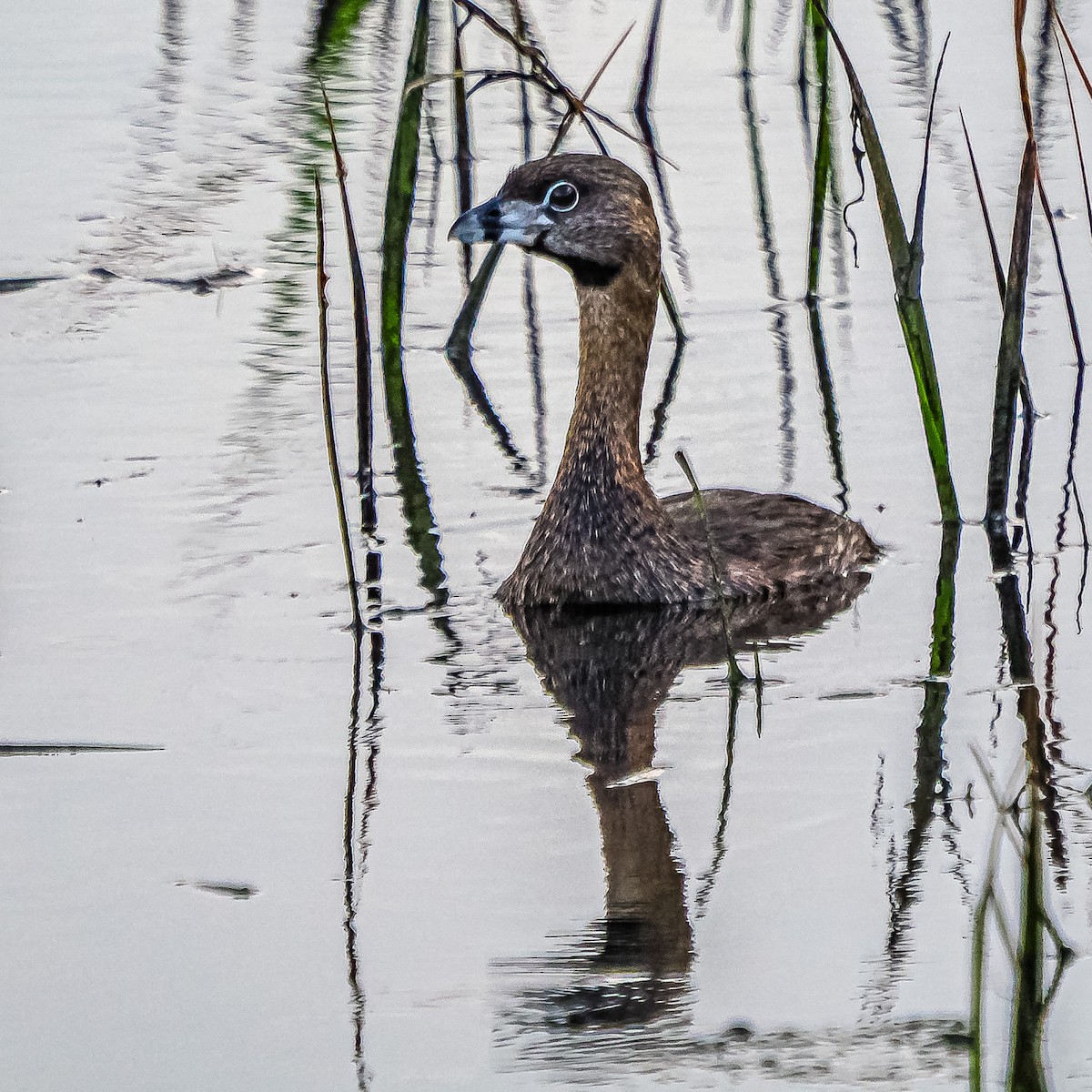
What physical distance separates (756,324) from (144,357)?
2.61 metres

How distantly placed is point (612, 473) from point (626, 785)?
1893 mm

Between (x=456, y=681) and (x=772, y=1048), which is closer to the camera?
(x=772, y=1048)

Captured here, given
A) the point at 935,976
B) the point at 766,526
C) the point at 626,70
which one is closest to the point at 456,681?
the point at 766,526

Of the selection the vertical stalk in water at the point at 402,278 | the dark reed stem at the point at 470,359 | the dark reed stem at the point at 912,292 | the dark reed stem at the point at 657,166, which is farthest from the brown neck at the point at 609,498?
the dark reed stem at the point at 657,166

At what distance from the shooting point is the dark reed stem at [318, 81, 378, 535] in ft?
20.9

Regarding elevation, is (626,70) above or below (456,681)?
above

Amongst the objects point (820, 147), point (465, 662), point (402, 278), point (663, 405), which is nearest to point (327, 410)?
point (465, 662)

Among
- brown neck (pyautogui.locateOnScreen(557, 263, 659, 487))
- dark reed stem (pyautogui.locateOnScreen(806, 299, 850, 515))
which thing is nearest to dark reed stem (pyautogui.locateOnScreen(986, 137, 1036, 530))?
dark reed stem (pyautogui.locateOnScreen(806, 299, 850, 515))

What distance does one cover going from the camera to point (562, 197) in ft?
24.6

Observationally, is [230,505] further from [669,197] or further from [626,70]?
[626,70]

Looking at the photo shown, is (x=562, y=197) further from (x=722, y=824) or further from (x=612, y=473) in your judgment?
(x=722, y=824)

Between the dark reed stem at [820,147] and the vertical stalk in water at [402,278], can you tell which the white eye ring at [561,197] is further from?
the dark reed stem at [820,147]

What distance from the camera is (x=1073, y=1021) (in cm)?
449

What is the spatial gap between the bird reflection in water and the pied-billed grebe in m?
0.09
